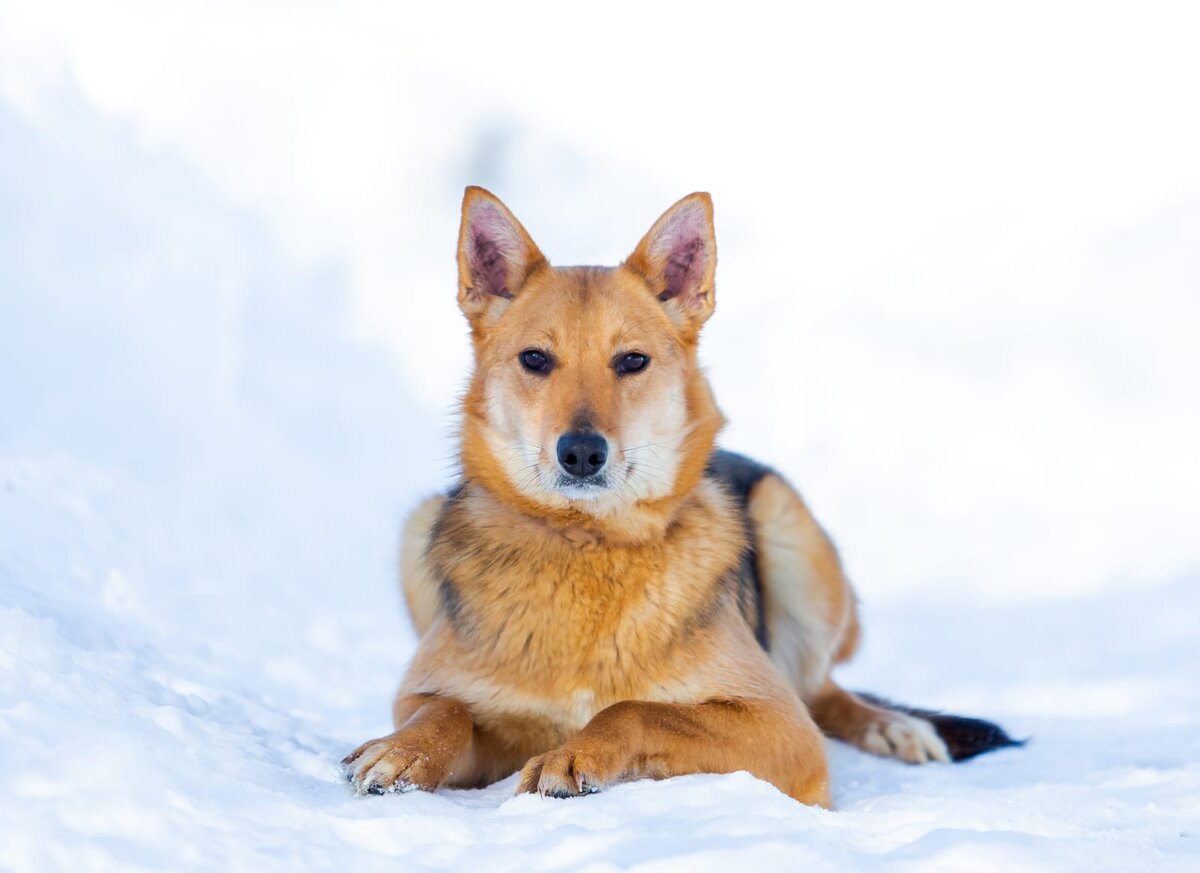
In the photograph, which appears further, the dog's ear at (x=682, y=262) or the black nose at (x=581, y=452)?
the dog's ear at (x=682, y=262)

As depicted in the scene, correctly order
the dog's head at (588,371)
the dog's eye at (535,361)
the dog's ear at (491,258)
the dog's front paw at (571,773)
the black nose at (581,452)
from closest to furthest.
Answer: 1. the dog's front paw at (571,773)
2. the black nose at (581,452)
3. the dog's head at (588,371)
4. the dog's eye at (535,361)
5. the dog's ear at (491,258)

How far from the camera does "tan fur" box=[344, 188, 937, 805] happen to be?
352 centimetres

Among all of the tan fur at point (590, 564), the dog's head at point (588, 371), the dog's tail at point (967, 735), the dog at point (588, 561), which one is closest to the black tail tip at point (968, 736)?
the dog's tail at point (967, 735)

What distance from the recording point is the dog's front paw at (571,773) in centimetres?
308

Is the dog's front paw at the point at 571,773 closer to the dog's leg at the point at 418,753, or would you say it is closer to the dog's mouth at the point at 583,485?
the dog's leg at the point at 418,753

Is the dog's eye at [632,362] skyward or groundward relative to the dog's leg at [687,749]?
skyward

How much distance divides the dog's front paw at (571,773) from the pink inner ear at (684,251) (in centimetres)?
190

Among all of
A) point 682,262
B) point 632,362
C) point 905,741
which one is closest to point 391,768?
point 632,362

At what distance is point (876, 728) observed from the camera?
5.06m

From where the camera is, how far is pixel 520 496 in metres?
3.93

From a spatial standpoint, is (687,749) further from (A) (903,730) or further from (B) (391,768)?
(A) (903,730)

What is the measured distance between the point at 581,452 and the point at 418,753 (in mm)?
1008

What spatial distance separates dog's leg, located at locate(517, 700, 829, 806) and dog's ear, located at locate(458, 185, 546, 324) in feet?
5.54

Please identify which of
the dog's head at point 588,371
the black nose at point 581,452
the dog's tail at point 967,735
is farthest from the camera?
the dog's tail at point 967,735
